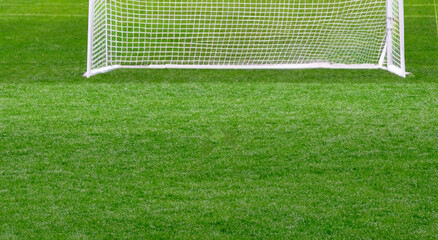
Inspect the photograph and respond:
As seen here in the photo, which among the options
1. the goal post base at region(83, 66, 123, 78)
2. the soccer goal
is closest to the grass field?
the goal post base at region(83, 66, 123, 78)

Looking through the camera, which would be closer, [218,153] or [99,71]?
[218,153]

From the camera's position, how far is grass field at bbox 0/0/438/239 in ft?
13.1

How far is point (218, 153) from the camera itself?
5.14 metres

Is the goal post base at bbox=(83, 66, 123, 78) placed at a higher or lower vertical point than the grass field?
lower

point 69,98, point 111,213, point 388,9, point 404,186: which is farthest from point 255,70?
point 111,213

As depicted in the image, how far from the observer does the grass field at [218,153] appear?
13.1ft

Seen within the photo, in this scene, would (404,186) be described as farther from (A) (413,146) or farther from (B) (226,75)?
(B) (226,75)

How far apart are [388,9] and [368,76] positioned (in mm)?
931

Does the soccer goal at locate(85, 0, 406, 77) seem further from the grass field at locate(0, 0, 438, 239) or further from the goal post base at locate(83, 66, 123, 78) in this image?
the grass field at locate(0, 0, 438, 239)

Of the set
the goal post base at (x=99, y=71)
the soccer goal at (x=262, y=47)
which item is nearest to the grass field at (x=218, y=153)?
the goal post base at (x=99, y=71)

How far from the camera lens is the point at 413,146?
525cm

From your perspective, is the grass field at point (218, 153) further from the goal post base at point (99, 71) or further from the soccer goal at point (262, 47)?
the soccer goal at point (262, 47)

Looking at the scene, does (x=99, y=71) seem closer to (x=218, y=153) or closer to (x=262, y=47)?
(x=262, y=47)

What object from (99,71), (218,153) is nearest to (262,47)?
(99,71)
